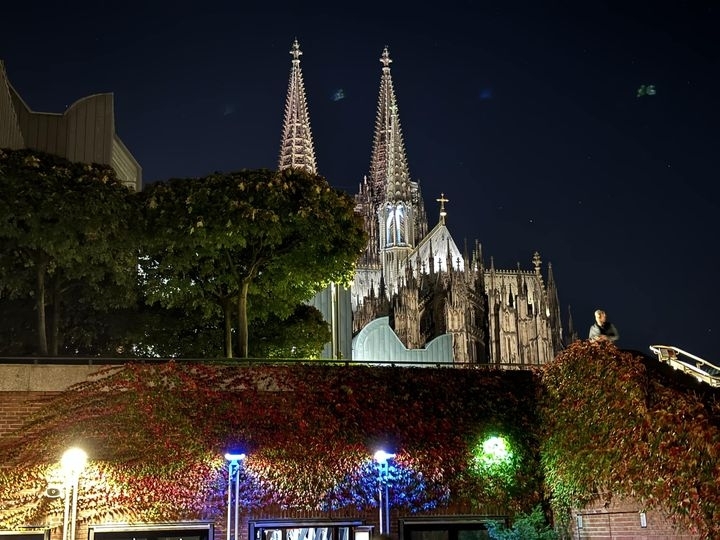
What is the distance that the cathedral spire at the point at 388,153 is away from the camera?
89.1 meters

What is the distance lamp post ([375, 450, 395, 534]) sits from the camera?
1697cm

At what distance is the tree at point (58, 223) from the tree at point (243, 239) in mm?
868

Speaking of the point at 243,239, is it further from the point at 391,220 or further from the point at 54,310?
the point at 391,220

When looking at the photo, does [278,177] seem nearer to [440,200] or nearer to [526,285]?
[526,285]

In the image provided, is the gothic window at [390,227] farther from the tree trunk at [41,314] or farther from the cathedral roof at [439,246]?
the tree trunk at [41,314]

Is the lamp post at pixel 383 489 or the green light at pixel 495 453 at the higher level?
the green light at pixel 495 453

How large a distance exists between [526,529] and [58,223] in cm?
1164

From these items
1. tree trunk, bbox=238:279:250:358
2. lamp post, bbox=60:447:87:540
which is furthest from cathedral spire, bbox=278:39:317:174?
lamp post, bbox=60:447:87:540

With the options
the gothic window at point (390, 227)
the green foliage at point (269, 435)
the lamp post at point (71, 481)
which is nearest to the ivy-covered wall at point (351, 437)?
the green foliage at point (269, 435)

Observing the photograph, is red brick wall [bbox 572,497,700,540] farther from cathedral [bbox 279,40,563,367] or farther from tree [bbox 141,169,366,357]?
cathedral [bbox 279,40,563,367]

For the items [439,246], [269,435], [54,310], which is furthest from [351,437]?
[439,246]

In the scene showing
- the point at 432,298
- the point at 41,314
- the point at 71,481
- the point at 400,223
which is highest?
the point at 400,223

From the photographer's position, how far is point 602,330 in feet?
55.3

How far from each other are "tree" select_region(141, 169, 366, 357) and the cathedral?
21.9 meters
